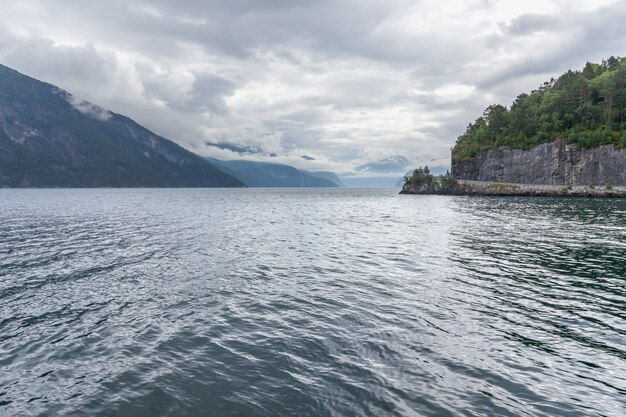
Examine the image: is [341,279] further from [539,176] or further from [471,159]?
[471,159]

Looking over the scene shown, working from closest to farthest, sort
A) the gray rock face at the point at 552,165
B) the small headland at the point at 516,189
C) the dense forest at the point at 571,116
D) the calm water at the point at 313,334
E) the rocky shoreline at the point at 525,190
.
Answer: the calm water at the point at 313,334
the rocky shoreline at the point at 525,190
the small headland at the point at 516,189
the gray rock face at the point at 552,165
the dense forest at the point at 571,116

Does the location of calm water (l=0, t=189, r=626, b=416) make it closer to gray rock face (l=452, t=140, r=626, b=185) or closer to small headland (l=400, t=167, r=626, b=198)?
small headland (l=400, t=167, r=626, b=198)

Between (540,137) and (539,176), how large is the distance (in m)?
19.2

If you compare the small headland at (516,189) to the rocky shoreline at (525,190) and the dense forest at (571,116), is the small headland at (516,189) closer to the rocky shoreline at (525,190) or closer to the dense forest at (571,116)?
the rocky shoreline at (525,190)

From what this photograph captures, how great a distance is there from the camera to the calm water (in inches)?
430

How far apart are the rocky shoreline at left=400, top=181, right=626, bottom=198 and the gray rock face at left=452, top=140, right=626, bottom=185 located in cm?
704

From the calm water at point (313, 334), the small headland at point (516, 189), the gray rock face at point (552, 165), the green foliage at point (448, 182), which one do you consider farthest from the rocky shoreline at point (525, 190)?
the calm water at point (313, 334)

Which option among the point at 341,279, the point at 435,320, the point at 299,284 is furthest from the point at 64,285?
the point at 435,320

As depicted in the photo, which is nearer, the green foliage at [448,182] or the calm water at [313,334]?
the calm water at [313,334]

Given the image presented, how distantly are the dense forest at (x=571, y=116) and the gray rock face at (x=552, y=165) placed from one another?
3.51 meters

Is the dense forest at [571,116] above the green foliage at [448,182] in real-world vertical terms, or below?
above

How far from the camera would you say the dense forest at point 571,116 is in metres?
135

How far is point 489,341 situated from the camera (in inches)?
588

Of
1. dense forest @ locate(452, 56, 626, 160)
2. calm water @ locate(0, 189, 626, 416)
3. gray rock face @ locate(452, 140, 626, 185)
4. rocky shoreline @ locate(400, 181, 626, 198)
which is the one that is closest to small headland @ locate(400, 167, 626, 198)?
rocky shoreline @ locate(400, 181, 626, 198)
